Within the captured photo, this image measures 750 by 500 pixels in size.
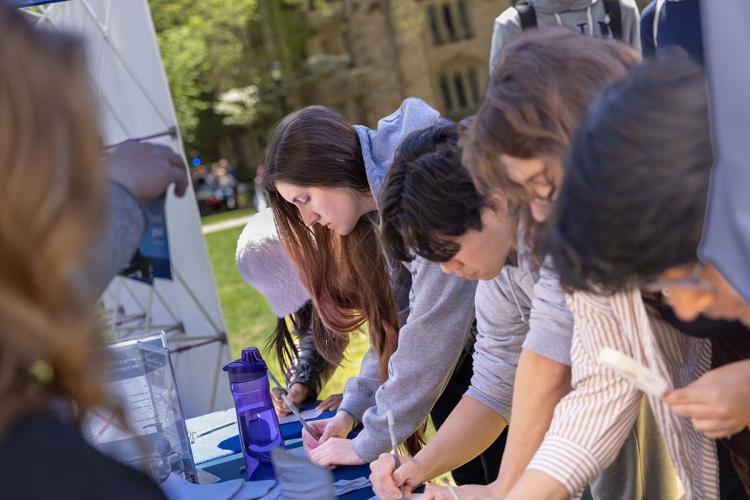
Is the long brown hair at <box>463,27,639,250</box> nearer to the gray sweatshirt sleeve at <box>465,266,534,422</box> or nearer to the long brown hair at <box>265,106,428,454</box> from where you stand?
the gray sweatshirt sleeve at <box>465,266,534,422</box>

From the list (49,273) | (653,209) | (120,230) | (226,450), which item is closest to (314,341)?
(226,450)

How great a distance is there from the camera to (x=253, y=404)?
2156mm

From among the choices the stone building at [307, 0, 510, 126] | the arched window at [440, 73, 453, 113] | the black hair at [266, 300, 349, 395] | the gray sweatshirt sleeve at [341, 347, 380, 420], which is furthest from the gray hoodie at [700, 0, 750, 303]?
the arched window at [440, 73, 453, 113]

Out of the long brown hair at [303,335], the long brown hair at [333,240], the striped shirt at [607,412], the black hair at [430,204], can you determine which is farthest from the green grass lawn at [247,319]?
the striped shirt at [607,412]

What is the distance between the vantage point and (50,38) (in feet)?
2.80

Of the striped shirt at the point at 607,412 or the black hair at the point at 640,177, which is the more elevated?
the black hair at the point at 640,177

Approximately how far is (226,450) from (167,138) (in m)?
2.04

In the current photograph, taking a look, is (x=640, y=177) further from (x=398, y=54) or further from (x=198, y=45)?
(x=398, y=54)

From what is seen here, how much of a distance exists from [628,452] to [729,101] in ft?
3.92

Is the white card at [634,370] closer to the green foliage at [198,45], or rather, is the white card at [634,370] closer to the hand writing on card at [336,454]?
the hand writing on card at [336,454]

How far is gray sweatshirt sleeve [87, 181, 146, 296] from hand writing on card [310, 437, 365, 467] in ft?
3.31

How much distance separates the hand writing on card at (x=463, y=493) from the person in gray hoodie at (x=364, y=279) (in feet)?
1.05

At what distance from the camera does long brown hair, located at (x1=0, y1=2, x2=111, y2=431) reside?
2.61 feet

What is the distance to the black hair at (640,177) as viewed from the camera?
1.03m
